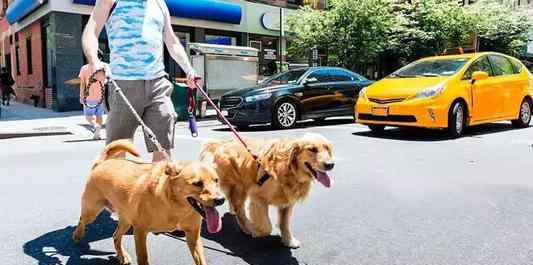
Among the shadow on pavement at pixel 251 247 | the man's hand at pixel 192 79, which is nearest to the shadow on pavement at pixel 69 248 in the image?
the shadow on pavement at pixel 251 247

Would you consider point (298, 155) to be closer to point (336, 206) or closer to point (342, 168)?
point (336, 206)

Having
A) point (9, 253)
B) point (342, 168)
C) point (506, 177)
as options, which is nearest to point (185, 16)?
point (342, 168)

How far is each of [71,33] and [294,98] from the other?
31.4ft

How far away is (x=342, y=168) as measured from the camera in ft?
22.0

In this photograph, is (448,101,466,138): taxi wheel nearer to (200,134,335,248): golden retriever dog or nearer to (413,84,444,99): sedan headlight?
(413,84,444,99): sedan headlight

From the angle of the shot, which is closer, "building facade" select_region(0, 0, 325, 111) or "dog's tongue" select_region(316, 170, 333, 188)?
"dog's tongue" select_region(316, 170, 333, 188)

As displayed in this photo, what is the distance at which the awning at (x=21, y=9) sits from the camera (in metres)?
18.0

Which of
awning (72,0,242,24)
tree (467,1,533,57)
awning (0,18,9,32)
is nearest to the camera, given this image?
awning (72,0,242,24)

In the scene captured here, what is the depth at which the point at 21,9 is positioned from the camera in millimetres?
19594

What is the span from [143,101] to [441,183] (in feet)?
12.4

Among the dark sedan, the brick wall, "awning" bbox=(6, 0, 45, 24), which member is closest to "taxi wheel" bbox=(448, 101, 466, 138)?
the dark sedan

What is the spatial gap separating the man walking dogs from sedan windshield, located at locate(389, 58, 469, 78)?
719 cm

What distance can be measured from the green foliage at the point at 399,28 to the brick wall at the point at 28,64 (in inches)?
400

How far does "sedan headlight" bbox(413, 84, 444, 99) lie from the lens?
29.7 ft
